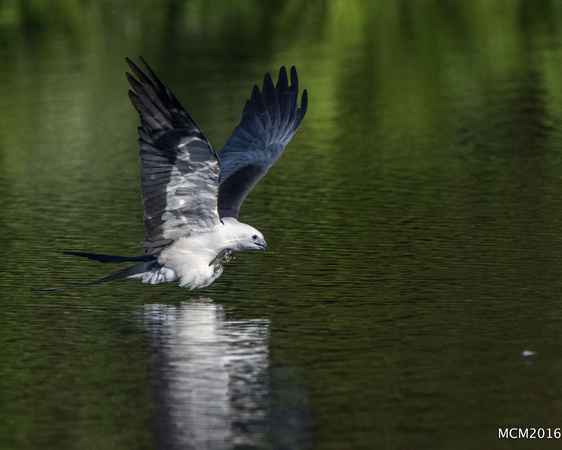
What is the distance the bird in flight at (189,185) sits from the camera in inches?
337

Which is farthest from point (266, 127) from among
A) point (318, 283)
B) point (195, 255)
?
point (195, 255)

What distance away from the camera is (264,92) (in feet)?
38.0

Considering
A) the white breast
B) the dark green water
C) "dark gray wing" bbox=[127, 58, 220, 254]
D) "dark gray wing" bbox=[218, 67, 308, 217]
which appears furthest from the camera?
"dark gray wing" bbox=[218, 67, 308, 217]

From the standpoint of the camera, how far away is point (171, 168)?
347 inches

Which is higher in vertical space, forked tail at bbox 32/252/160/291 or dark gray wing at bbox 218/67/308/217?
dark gray wing at bbox 218/67/308/217

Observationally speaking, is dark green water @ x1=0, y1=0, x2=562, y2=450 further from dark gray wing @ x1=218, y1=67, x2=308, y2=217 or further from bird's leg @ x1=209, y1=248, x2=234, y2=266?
dark gray wing @ x1=218, y1=67, x2=308, y2=217

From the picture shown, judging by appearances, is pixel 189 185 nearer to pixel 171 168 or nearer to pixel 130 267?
pixel 171 168

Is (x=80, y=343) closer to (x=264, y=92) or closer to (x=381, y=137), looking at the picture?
(x=264, y=92)

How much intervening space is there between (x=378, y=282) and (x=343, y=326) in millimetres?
1438

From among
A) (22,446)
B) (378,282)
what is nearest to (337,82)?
(378,282)

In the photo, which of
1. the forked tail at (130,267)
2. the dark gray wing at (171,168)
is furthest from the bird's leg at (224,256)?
the forked tail at (130,267)

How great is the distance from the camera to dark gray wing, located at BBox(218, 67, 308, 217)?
1105 cm

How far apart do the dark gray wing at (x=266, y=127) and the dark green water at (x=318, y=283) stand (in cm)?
93

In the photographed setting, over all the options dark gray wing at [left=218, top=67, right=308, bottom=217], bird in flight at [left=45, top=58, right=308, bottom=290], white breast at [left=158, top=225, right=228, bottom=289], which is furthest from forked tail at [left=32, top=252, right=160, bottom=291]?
dark gray wing at [left=218, top=67, right=308, bottom=217]
